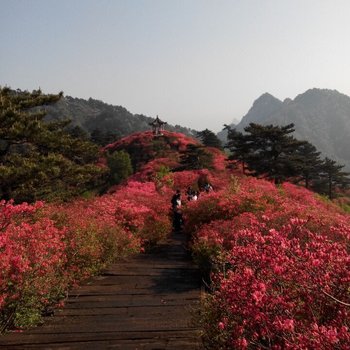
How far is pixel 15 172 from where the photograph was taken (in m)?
17.4

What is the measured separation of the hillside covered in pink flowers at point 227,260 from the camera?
4.01 meters

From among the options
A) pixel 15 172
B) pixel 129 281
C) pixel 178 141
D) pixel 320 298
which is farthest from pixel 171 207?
pixel 178 141

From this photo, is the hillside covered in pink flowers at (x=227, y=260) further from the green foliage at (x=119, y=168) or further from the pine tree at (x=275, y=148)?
the green foliage at (x=119, y=168)

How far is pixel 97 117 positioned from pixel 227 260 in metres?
141

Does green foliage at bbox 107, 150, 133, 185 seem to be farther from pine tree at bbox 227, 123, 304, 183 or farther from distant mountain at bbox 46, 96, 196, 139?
distant mountain at bbox 46, 96, 196, 139

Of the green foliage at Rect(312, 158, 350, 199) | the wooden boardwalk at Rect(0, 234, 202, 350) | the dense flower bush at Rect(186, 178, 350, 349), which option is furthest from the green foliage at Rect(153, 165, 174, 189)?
the green foliage at Rect(312, 158, 350, 199)

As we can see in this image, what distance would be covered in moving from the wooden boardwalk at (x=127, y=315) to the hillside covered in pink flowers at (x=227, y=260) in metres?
0.44

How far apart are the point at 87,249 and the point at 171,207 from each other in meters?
8.93

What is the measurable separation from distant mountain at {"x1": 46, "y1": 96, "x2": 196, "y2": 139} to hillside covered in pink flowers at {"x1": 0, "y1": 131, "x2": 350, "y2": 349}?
95.9m

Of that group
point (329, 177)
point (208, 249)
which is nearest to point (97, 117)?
point (329, 177)

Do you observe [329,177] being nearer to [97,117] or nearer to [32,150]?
[32,150]

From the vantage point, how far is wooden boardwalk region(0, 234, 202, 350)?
627cm

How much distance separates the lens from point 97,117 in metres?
143

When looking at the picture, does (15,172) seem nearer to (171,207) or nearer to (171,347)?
(171,207)
